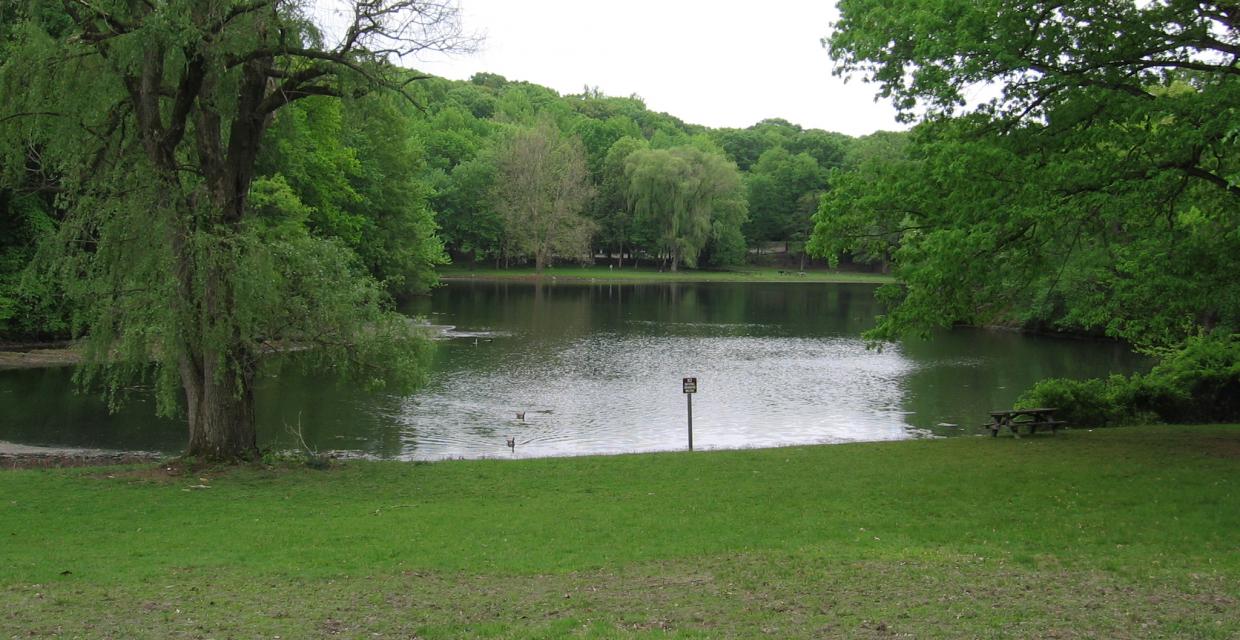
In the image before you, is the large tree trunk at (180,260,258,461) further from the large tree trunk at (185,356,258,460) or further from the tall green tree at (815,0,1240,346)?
the tall green tree at (815,0,1240,346)

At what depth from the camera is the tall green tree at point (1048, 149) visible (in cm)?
1329

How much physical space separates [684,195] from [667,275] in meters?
9.43

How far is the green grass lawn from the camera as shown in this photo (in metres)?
7.78

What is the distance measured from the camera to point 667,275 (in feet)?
338

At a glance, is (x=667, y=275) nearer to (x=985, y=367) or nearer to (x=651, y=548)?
A: (x=985, y=367)

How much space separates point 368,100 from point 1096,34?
12.3 meters

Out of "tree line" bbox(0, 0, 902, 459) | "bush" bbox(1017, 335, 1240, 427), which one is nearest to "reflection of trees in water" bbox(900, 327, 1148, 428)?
"bush" bbox(1017, 335, 1240, 427)

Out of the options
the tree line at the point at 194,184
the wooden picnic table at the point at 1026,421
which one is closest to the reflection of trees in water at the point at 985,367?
the wooden picnic table at the point at 1026,421

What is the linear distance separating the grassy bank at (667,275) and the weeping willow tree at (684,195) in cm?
349

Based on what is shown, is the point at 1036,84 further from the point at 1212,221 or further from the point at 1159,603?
the point at 1159,603

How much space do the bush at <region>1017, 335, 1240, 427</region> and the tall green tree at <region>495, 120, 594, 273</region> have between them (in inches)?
3043

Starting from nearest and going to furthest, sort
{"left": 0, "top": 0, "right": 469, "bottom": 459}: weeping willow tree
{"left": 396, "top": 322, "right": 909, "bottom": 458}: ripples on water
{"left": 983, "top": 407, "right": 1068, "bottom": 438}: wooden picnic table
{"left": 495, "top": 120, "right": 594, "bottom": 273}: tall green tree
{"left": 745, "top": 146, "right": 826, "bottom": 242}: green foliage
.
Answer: {"left": 0, "top": 0, "right": 469, "bottom": 459}: weeping willow tree, {"left": 983, "top": 407, "right": 1068, "bottom": 438}: wooden picnic table, {"left": 396, "top": 322, "right": 909, "bottom": 458}: ripples on water, {"left": 495, "top": 120, "right": 594, "bottom": 273}: tall green tree, {"left": 745, "top": 146, "right": 826, "bottom": 242}: green foliage

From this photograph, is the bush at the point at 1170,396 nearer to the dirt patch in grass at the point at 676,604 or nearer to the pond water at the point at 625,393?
the pond water at the point at 625,393

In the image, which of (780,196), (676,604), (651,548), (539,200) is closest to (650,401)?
(651,548)
